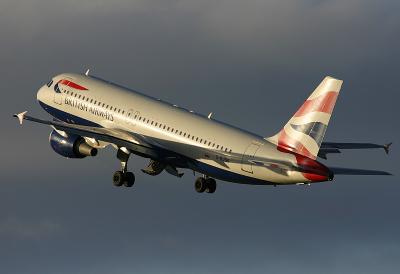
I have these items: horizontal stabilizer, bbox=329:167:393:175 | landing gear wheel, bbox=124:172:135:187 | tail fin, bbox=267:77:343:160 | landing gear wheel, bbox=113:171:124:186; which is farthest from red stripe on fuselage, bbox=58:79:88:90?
horizontal stabilizer, bbox=329:167:393:175

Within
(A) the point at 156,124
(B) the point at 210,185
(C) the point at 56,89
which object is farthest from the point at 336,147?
(C) the point at 56,89

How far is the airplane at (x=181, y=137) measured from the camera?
106438 mm

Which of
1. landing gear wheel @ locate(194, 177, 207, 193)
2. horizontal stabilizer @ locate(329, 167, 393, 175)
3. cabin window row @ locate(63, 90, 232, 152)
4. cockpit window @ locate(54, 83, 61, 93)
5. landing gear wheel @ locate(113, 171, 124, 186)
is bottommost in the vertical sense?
landing gear wheel @ locate(113, 171, 124, 186)

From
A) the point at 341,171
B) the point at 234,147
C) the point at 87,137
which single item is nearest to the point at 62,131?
the point at 87,137

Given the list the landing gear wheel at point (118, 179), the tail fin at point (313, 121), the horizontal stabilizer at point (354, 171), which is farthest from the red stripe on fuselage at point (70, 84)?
the horizontal stabilizer at point (354, 171)

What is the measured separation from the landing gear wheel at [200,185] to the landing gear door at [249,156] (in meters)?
8.06

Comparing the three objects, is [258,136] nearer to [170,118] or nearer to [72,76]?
[170,118]

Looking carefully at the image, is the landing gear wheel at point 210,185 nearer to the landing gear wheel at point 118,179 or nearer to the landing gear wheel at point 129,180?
the landing gear wheel at point 129,180

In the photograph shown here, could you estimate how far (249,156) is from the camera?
110 m

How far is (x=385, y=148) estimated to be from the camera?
117 metres

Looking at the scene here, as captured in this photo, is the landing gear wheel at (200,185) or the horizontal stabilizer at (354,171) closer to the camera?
the horizontal stabilizer at (354,171)

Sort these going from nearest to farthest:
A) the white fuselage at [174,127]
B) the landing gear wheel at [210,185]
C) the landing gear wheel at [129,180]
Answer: the white fuselage at [174,127] → the landing gear wheel at [210,185] → the landing gear wheel at [129,180]

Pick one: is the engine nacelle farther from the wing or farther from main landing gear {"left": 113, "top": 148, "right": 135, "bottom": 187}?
the wing

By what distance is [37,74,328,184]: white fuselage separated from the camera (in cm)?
10962
